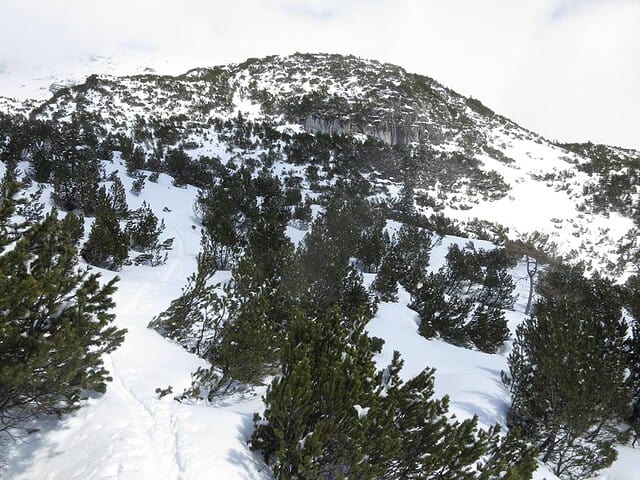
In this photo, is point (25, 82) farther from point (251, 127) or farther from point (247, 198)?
point (247, 198)

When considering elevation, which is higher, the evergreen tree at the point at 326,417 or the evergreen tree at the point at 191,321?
the evergreen tree at the point at 191,321

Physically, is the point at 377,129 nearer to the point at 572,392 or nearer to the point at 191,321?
the point at 191,321

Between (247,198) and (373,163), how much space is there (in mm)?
30326

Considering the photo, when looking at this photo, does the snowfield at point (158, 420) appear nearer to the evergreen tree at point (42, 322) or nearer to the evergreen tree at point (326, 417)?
the evergreen tree at point (42, 322)

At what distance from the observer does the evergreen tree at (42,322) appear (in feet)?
10.6

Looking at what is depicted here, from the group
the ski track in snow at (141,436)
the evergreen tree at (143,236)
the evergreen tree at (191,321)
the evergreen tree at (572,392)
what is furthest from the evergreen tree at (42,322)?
the evergreen tree at (143,236)

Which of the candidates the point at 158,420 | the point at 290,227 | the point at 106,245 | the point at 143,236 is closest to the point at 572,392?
the point at 158,420

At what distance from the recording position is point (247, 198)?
27.4m

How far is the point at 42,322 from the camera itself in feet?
12.5

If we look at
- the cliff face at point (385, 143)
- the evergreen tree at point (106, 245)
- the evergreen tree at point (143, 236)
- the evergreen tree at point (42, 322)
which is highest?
the cliff face at point (385, 143)

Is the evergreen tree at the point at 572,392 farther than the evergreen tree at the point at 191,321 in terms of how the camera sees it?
No

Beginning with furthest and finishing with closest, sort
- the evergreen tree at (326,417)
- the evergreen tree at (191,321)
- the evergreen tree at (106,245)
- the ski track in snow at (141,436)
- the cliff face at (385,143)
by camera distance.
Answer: the cliff face at (385,143)
the evergreen tree at (106,245)
the evergreen tree at (191,321)
the ski track in snow at (141,436)
the evergreen tree at (326,417)

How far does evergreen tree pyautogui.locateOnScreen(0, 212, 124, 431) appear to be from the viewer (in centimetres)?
325

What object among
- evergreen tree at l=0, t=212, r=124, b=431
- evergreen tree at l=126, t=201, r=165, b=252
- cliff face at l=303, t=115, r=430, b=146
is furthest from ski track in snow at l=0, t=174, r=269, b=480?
cliff face at l=303, t=115, r=430, b=146
